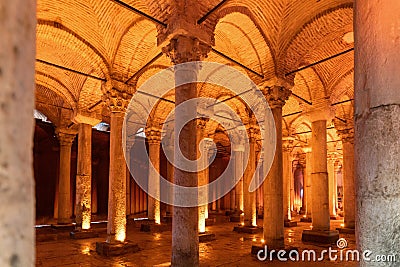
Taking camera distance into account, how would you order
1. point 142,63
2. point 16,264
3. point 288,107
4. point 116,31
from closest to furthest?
1. point 16,264
2. point 116,31
3. point 142,63
4. point 288,107

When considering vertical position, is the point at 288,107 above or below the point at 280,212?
above

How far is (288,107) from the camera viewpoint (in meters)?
15.5

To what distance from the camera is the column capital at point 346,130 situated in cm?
1313

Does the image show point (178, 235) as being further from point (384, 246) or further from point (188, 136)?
point (384, 246)

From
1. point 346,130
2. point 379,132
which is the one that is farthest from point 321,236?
point 379,132

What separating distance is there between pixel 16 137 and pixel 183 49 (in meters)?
5.30

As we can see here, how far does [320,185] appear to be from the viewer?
397 inches

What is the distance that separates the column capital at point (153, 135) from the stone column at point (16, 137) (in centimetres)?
1363

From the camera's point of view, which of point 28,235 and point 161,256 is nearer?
point 28,235

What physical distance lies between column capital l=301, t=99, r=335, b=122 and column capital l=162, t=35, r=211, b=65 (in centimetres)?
582

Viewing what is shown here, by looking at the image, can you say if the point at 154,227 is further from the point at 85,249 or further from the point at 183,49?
the point at 183,49

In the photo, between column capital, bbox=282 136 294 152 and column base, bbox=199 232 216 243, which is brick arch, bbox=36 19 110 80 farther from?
column capital, bbox=282 136 294 152

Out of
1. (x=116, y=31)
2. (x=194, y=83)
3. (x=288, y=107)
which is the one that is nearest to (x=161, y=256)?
(x=194, y=83)

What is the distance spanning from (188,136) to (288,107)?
10735 millimetres
